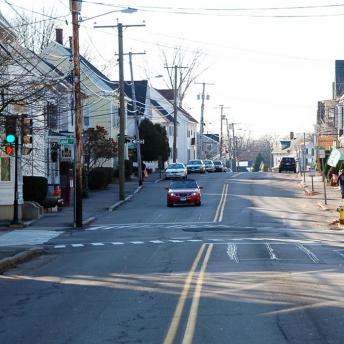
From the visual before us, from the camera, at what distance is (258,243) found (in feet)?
70.2

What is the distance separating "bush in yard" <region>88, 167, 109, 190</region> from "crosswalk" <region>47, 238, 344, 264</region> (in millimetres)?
27557

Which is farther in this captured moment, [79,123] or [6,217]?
[6,217]

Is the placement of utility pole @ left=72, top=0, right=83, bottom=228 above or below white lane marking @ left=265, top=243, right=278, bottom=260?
above

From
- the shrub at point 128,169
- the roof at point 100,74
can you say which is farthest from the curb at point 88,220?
the roof at point 100,74

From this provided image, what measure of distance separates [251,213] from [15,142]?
15.2m

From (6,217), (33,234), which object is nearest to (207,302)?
(33,234)

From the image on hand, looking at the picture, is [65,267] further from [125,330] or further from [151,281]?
[125,330]

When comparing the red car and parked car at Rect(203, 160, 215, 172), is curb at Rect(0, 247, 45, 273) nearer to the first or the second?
the red car

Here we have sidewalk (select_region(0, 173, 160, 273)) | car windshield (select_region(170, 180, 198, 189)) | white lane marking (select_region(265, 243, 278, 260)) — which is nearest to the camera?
white lane marking (select_region(265, 243, 278, 260))

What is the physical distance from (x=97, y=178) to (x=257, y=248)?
31772 mm

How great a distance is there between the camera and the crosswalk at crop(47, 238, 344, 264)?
17.2 meters

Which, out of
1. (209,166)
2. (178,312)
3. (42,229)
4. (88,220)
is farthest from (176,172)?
(178,312)

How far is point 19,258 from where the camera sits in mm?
18297

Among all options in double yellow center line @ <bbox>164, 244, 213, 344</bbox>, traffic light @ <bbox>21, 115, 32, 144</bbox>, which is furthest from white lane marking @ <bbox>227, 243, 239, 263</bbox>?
traffic light @ <bbox>21, 115, 32, 144</bbox>
